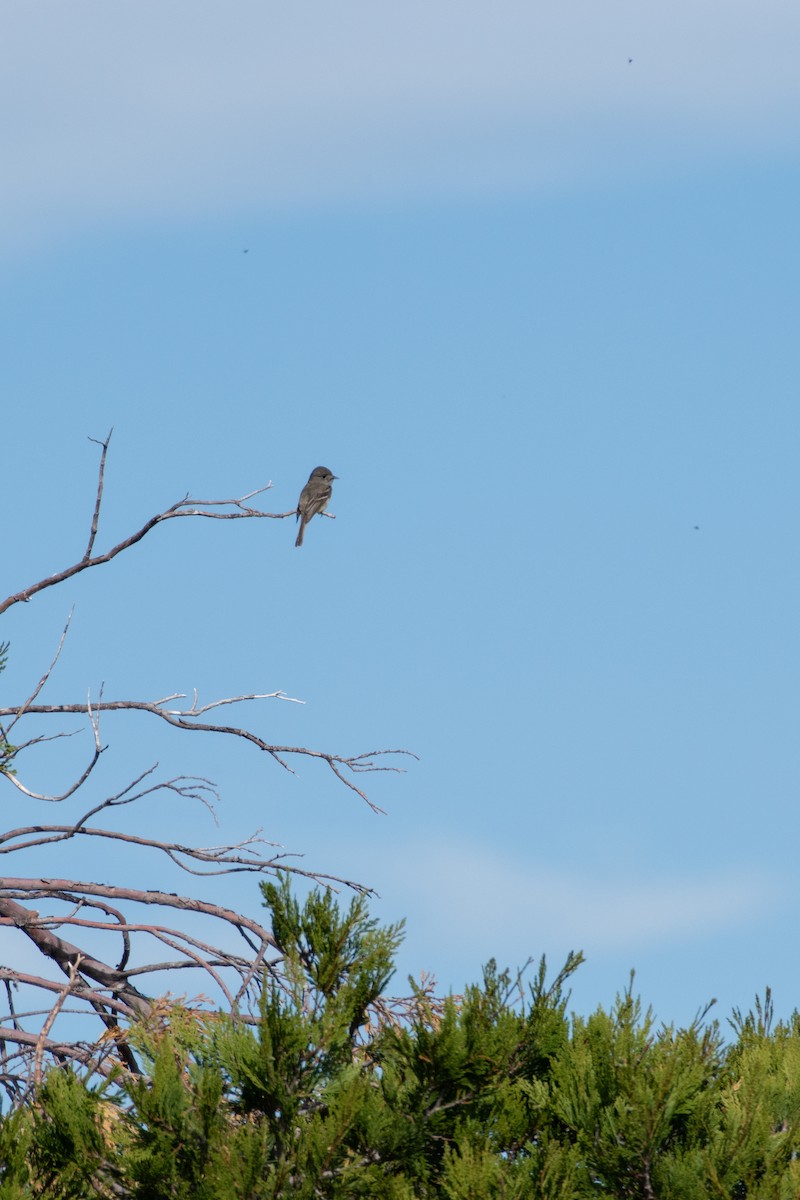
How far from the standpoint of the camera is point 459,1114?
7980 millimetres

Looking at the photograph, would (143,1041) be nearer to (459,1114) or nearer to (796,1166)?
(459,1114)

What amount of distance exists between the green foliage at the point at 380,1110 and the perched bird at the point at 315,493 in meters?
14.1

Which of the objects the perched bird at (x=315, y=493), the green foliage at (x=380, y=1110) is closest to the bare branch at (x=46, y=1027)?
the green foliage at (x=380, y=1110)

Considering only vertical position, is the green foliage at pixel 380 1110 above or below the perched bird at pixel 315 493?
below

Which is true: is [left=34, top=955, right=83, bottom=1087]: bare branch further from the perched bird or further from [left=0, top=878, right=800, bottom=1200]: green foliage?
the perched bird

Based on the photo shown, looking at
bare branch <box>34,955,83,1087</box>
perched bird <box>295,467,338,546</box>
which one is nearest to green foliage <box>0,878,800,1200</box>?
bare branch <box>34,955,83,1087</box>

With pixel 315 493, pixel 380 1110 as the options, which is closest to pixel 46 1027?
pixel 380 1110

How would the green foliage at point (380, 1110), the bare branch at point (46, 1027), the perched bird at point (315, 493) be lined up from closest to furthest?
the green foliage at point (380, 1110) < the bare branch at point (46, 1027) < the perched bird at point (315, 493)

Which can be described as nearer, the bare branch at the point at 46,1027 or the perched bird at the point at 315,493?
the bare branch at the point at 46,1027

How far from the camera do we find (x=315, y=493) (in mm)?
22875

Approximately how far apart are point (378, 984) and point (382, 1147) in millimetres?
801

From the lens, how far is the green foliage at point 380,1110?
24.5 ft

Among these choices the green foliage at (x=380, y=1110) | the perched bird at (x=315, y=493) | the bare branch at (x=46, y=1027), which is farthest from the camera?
Answer: the perched bird at (x=315, y=493)

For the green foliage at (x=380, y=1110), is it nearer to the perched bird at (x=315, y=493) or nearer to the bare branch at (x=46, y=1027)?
the bare branch at (x=46, y=1027)
